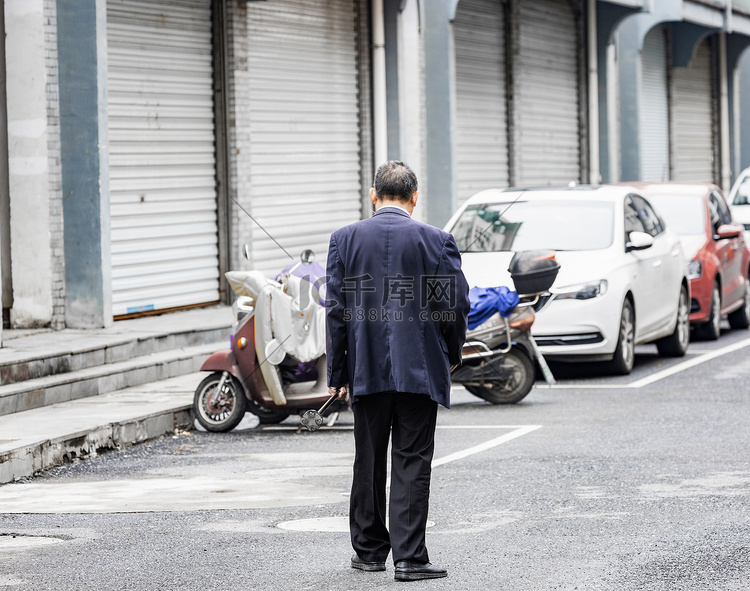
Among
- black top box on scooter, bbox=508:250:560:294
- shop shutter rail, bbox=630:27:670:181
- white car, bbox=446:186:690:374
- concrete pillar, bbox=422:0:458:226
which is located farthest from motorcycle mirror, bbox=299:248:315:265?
shop shutter rail, bbox=630:27:670:181

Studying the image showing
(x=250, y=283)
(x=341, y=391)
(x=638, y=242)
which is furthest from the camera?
(x=638, y=242)

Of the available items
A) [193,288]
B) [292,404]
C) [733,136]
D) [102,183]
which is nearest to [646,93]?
[733,136]

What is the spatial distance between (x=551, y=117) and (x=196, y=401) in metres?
16.7

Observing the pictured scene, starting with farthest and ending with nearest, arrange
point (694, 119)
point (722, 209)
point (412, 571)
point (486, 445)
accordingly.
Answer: point (694, 119), point (722, 209), point (486, 445), point (412, 571)

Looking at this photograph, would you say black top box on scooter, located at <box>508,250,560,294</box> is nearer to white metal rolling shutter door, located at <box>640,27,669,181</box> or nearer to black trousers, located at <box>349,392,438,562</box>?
black trousers, located at <box>349,392,438,562</box>

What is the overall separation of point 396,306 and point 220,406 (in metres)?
4.70

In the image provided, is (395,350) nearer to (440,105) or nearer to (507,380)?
(507,380)

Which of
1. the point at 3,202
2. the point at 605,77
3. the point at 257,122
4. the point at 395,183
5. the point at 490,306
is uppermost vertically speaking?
the point at 605,77

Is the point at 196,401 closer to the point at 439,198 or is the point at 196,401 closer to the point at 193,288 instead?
the point at 193,288

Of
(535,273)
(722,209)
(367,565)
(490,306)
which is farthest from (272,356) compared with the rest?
(722,209)

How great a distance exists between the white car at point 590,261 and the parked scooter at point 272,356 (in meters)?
2.52

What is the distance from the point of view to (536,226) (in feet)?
43.6

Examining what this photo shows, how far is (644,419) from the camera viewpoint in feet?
33.9

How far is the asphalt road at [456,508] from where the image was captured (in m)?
5.98
